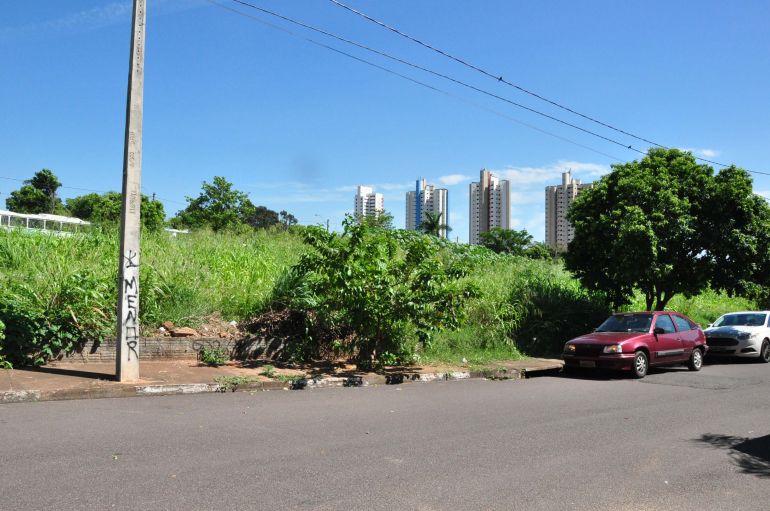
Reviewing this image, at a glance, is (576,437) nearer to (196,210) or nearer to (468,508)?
(468,508)

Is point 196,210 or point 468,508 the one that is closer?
point 468,508

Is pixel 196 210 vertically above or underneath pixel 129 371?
above

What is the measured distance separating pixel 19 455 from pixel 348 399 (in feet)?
15.9

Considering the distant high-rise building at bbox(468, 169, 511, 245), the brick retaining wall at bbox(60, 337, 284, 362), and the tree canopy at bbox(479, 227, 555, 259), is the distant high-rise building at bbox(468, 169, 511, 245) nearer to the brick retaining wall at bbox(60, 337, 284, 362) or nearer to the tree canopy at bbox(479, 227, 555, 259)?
the tree canopy at bbox(479, 227, 555, 259)

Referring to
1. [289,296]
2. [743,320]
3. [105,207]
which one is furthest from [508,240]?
[289,296]

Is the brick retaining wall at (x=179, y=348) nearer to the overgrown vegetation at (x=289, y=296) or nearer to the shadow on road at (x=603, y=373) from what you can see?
the overgrown vegetation at (x=289, y=296)

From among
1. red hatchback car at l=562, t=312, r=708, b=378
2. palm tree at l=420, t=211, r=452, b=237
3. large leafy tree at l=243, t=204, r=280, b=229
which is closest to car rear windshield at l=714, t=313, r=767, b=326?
red hatchback car at l=562, t=312, r=708, b=378

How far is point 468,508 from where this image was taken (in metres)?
4.55

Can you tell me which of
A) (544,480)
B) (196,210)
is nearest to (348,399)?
(544,480)

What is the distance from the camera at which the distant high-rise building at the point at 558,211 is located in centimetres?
6656

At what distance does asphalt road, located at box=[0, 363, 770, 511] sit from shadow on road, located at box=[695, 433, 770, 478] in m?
0.03

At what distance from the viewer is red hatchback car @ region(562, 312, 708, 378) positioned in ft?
42.2

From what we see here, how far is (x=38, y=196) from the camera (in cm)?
6116

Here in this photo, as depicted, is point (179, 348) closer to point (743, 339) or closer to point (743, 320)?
point (743, 339)
